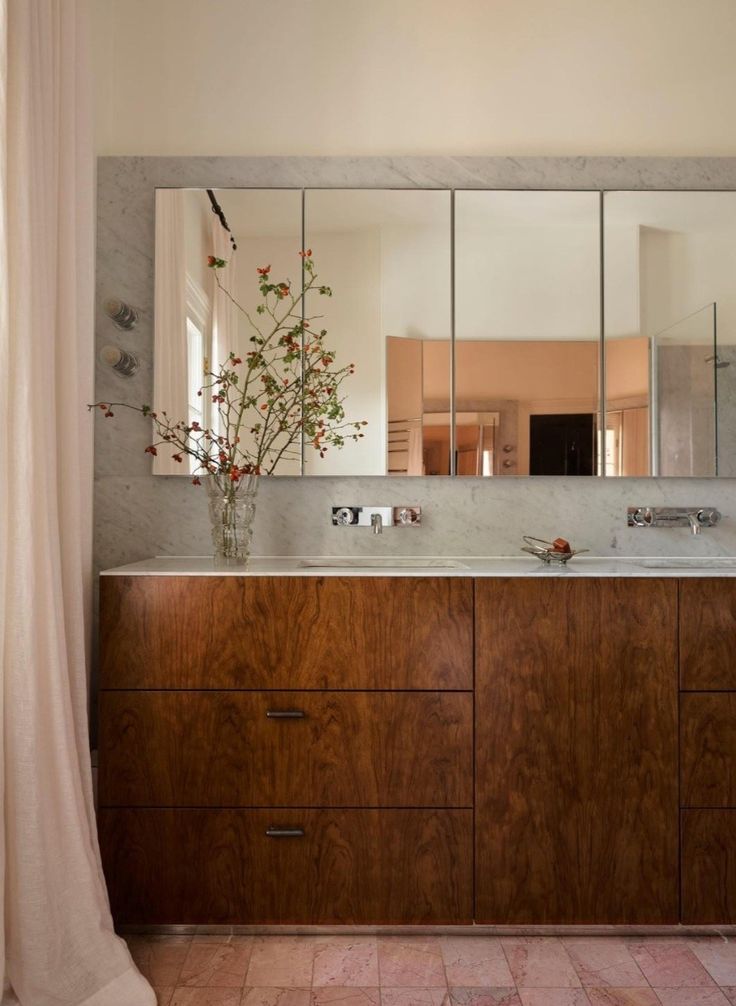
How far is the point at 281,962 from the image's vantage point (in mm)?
1710

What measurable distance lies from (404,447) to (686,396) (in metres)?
0.88

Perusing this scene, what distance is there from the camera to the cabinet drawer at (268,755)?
70.1 inches

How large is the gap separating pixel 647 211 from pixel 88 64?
64.5 inches

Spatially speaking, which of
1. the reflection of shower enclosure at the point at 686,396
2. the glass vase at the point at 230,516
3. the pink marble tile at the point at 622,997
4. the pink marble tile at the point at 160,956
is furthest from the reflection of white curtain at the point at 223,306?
the pink marble tile at the point at 622,997

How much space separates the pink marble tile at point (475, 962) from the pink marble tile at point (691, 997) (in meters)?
0.33

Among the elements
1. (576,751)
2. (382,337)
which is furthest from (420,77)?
(576,751)

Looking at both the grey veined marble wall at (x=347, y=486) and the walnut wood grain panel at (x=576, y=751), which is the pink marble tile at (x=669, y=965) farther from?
the grey veined marble wall at (x=347, y=486)

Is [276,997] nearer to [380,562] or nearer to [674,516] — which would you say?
[380,562]

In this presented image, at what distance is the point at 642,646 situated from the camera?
70.6 inches

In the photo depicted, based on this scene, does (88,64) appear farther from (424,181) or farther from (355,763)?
(355,763)

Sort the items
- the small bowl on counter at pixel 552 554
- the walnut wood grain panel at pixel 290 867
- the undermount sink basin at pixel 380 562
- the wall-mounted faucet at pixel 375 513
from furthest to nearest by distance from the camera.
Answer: the wall-mounted faucet at pixel 375 513, the undermount sink basin at pixel 380 562, the small bowl on counter at pixel 552 554, the walnut wood grain panel at pixel 290 867

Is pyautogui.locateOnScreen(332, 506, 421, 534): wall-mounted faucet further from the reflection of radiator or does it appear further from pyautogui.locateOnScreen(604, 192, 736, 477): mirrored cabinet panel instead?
pyautogui.locateOnScreen(604, 192, 736, 477): mirrored cabinet panel

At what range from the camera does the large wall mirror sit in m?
2.24

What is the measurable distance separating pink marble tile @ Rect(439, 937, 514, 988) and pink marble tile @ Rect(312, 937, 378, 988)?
171 mm
